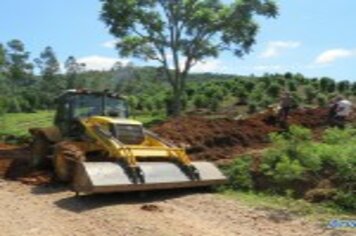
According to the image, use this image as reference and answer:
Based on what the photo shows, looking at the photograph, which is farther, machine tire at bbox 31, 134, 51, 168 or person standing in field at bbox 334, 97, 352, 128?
person standing in field at bbox 334, 97, 352, 128

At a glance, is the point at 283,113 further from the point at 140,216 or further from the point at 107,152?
the point at 140,216

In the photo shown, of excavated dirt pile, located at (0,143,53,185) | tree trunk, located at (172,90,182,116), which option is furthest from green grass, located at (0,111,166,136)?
excavated dirt pile, located at (0,143,53,185)

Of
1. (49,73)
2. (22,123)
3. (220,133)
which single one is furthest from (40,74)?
(220,133)

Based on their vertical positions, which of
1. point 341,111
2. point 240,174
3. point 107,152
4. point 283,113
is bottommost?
point 240,174

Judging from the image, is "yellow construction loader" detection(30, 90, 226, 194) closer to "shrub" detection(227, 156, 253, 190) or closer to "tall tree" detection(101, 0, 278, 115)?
"shrub" detection(227, 156, 253, 190)

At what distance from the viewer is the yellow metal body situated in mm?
13305

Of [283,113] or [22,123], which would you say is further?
[22,123]

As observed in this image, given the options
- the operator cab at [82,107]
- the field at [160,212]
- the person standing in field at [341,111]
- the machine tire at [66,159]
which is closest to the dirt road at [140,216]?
the field at [160,212]

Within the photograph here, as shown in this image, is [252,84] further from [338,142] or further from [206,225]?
[206,225]

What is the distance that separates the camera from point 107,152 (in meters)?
13.9

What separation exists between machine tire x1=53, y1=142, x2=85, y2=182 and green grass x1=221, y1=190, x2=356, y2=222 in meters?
3.04

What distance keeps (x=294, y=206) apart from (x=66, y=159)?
4761 mm

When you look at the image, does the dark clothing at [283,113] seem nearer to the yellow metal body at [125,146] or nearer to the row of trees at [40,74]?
the yellow metal body at [125,146]

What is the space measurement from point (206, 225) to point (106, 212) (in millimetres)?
1852
